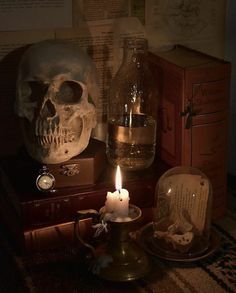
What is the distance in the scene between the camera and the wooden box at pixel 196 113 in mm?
1007

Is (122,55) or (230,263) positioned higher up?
(122,55)

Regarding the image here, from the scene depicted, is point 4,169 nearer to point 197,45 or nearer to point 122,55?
point 122,55

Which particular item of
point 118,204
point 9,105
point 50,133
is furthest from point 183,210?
point 9,105

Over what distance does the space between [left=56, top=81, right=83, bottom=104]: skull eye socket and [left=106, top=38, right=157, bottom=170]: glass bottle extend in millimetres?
124

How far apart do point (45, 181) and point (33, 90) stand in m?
A: 0.15

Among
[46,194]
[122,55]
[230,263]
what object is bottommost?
[230,263]

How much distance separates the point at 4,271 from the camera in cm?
90

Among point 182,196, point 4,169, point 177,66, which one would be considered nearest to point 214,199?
point 182,196

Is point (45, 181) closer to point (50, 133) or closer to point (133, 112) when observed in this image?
point (50, 133)

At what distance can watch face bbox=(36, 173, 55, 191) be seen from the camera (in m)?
0.94

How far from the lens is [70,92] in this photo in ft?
3.24

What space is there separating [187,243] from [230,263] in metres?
0.07

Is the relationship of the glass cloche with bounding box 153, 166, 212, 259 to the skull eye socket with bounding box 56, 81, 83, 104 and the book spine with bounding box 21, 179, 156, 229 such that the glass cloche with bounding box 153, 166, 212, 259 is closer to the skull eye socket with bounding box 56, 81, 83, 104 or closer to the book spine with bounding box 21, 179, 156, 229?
the book spine with bounding box 21, 179, 156, 229

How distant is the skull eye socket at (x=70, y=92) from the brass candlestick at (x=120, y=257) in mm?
202
